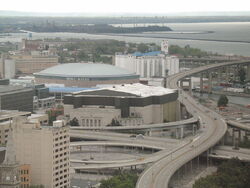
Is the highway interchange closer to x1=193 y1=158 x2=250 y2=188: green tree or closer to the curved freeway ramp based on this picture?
the curved freeway ramp

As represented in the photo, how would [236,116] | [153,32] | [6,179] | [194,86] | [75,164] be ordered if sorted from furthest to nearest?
[153,32], [194,86], [236,116], [75,164], [6,179]

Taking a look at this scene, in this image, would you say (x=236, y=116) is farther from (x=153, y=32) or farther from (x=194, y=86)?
(x=153, y=32)

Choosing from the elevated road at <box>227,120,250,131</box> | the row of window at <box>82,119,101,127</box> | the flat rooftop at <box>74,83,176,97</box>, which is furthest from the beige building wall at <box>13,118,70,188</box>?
the flat rooftop at <box>74,83,176,97</box>

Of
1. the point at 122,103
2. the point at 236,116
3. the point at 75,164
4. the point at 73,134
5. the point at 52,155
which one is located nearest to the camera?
the point at 52,155

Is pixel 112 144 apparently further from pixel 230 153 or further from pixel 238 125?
pixel 238 125

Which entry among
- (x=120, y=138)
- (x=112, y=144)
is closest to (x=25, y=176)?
(x=112, y=144)

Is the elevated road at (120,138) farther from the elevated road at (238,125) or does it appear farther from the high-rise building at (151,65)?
the high-rise building at (151,65)

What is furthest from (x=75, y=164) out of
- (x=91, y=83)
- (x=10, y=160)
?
(x=91, y=83)
